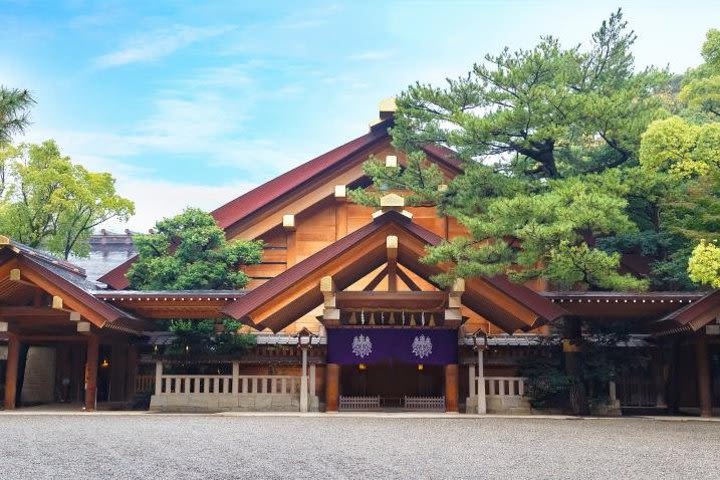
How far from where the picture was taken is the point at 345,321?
1920 cm

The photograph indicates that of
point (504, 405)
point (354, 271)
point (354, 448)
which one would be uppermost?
point (354, 271)

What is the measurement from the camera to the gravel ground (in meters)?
8.52

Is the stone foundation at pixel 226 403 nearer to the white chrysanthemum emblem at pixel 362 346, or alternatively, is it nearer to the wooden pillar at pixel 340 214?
the white chrysanthemum emblem at pixel 362 346

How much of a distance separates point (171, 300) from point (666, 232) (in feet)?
43.4

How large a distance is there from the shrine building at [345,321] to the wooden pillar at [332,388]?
31 millimetres

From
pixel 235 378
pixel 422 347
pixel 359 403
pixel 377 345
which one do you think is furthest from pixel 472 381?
pixel 235 378

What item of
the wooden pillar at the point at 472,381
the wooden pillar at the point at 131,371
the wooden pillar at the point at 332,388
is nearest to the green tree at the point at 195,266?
the wooden pillar at the point at 131,371

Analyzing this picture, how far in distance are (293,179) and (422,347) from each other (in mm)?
7289

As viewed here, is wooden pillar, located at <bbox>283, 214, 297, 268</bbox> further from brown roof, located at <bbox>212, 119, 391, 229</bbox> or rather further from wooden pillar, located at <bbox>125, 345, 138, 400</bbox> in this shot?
wooden pillar, located at <bbox>125, 345, 138, 400</bbox>

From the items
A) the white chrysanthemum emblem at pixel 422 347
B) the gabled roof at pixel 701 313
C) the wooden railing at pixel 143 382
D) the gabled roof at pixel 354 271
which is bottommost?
the wooden railing at pixel 143 382

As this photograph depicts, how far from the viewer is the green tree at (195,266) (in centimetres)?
2012

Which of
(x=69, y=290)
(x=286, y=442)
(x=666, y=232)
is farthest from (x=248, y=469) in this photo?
(x=666, y=232)

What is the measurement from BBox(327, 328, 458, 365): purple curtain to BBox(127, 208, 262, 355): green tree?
2.80 m

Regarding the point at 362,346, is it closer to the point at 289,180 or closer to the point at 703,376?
the point at 289,180
